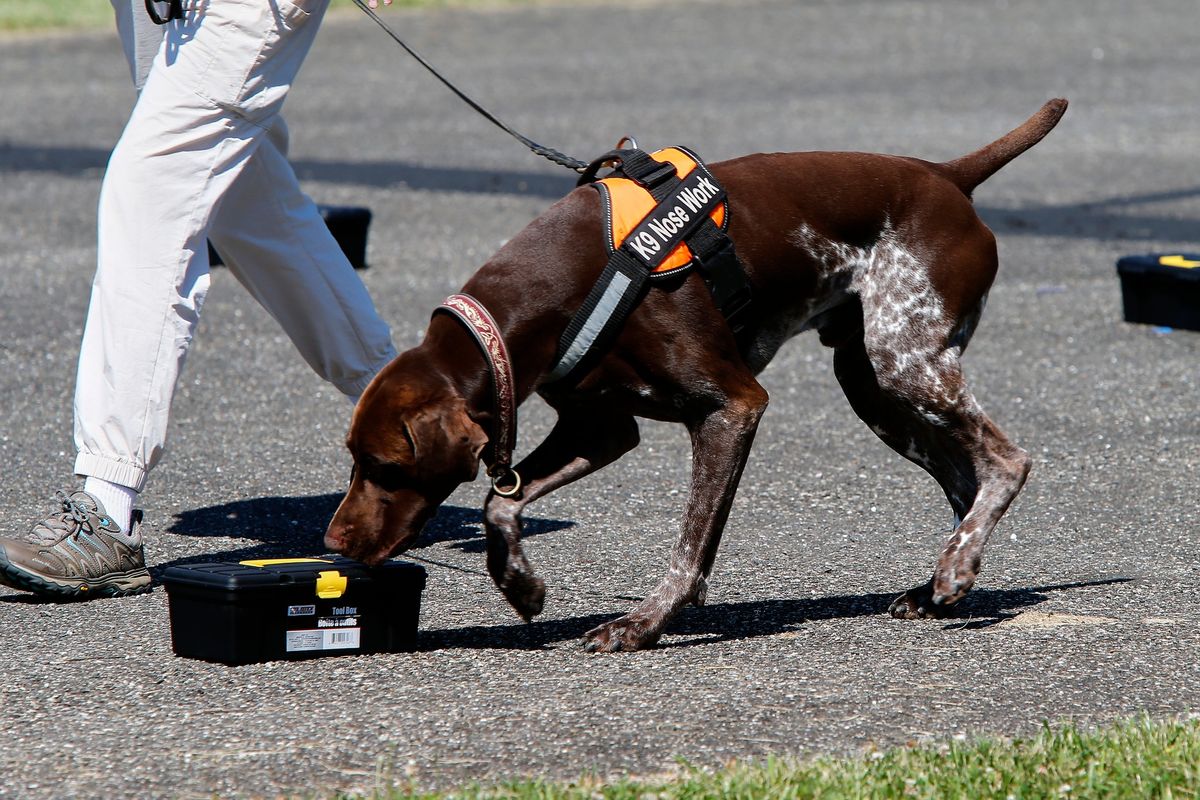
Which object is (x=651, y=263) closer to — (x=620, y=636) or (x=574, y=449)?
(x=574, y=449)

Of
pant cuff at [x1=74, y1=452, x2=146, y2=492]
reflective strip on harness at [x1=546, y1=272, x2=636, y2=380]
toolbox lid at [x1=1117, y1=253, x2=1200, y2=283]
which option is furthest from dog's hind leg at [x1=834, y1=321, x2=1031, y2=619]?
toolbox lid at [x1=1117, y1=253, x2=1200, y2=283]

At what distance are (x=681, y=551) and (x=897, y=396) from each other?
78 cm

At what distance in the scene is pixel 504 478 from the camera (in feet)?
13.9

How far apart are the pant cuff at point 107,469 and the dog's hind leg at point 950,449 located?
194 centimetres

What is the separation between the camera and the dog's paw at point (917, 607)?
181 inches

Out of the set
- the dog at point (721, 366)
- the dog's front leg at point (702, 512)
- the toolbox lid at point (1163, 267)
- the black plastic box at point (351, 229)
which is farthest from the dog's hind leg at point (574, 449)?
the black plastic box at point (351, 229)

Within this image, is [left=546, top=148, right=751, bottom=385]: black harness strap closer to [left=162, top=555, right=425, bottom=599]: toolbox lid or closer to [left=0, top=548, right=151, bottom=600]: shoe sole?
[left=162, top=555, right=425, bottom=599]: toolbox lid

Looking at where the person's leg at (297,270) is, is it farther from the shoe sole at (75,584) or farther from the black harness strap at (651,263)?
the black harness strap at (651,263)

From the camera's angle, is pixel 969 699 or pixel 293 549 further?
pixel 293 549

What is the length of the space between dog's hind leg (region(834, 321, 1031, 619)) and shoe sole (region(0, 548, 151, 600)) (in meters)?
1.97

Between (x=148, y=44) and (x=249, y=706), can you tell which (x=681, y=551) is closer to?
(x=249, y=706)

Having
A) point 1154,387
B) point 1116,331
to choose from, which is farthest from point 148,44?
point 1116,331

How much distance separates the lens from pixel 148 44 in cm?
491

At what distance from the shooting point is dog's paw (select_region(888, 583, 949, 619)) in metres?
4.59
